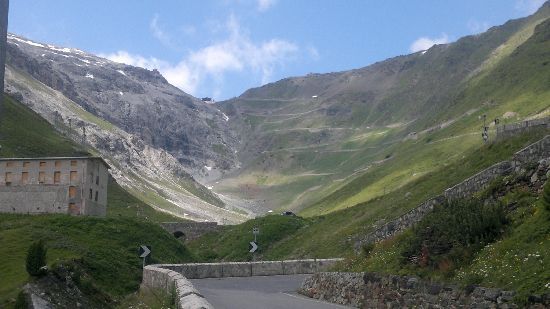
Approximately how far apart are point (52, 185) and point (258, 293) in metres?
61.0

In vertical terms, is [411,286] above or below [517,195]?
below

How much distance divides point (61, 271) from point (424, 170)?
343 feet

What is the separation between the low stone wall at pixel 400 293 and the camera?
1415 centimetres

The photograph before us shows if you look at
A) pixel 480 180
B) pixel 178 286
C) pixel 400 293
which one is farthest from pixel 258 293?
pixel 480 180

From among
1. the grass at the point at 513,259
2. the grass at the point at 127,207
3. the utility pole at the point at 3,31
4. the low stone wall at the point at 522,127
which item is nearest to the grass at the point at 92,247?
the utility pole at the point at 3,31

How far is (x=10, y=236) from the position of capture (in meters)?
50.9

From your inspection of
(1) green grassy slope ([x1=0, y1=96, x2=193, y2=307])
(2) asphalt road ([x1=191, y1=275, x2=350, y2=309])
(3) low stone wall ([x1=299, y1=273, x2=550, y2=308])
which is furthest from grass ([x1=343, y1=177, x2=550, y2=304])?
(1) green grassy slope ([x1=0, y1=96, x2=193, y2=307])

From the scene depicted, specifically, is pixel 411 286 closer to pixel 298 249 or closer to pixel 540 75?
pixel 298 249

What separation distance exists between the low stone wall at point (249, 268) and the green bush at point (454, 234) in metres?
18.8

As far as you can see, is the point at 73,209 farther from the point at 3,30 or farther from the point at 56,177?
the point at 3,30

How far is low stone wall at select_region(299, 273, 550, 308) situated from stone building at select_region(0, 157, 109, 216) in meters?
60.3

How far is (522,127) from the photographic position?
35312 millimetres

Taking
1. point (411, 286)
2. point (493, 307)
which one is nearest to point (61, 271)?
point (411, 286)

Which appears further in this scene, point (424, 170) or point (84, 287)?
point (424, 170)
